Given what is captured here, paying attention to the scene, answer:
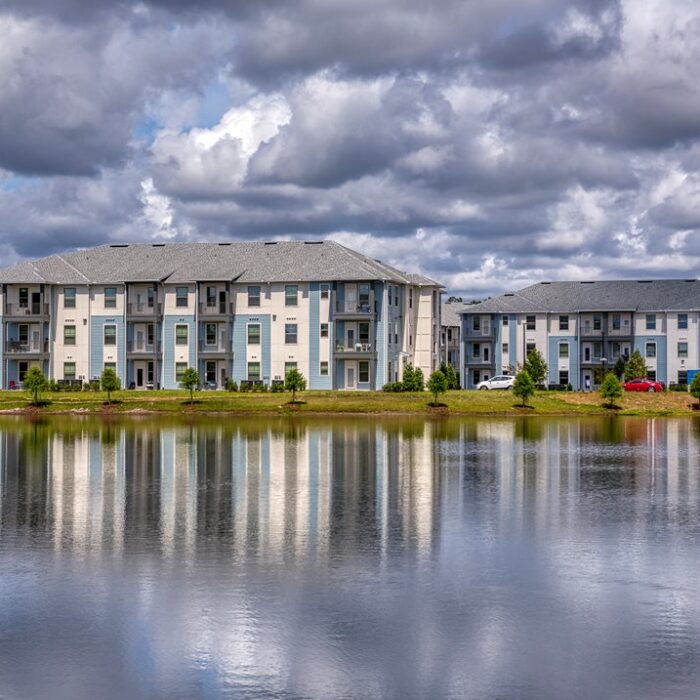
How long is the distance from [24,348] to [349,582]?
280ft

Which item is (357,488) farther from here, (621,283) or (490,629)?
(621,283)

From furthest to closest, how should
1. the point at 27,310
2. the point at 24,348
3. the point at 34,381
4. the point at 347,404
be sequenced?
the point at 27,310
the point at 24,348
the point at 34,381
the point at 347,404

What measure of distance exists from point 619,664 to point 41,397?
7704 cm

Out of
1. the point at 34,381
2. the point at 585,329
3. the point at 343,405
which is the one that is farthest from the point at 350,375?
the point at 585,329

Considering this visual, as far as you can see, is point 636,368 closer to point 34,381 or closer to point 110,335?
point 110,335

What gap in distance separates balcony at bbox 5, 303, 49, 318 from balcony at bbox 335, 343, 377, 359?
27.7m

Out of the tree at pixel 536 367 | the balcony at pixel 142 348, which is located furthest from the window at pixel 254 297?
the tree at pixel 536 367

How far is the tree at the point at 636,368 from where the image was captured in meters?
108

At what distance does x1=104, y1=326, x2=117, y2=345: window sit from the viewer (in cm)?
9938

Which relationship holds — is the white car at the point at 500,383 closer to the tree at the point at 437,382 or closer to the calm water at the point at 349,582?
the tree at the point at 437,382

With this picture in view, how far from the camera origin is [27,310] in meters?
99.6

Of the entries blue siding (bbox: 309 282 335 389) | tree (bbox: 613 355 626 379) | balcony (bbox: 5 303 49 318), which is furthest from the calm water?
tree (bbox: 613 355 626 379)

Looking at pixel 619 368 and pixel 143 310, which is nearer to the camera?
pixel 143 310

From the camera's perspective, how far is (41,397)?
86438 mm
